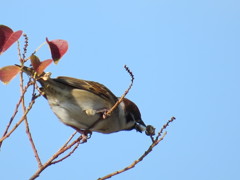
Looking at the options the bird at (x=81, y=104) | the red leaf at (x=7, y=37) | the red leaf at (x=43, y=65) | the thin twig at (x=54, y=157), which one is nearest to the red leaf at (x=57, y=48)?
the red leaf at (x=43, y=65)

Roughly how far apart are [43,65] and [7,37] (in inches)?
10.8

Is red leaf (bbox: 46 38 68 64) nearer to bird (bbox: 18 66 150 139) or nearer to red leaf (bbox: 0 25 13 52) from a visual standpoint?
red leaf (bbox: 0 25 13 52)

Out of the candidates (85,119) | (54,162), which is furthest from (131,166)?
(85,119)

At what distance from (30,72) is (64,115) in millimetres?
1642

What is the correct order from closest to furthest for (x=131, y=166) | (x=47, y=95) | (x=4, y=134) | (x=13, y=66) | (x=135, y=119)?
(x=13, y=66) < (x=4, y=134) < (x=131, y=166) < (x=47, y=95) < (x=135, y=119)

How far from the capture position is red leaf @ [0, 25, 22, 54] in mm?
2270

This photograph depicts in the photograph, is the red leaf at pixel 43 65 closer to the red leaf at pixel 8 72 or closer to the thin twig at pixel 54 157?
the red leaf at pixel 8 72

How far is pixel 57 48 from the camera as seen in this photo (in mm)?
2375

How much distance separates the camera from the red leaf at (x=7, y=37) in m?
A: 2.27

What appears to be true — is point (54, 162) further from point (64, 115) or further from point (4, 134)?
point (64, 115)

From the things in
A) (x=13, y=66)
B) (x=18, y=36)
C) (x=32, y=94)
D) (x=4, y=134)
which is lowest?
(x=4, y=134)

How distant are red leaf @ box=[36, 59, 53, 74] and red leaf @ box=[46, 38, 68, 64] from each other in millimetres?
55

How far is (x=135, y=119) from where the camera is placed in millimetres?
4750

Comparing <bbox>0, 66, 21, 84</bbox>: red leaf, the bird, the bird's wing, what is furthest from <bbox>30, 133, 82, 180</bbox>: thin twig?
the bird's wing
